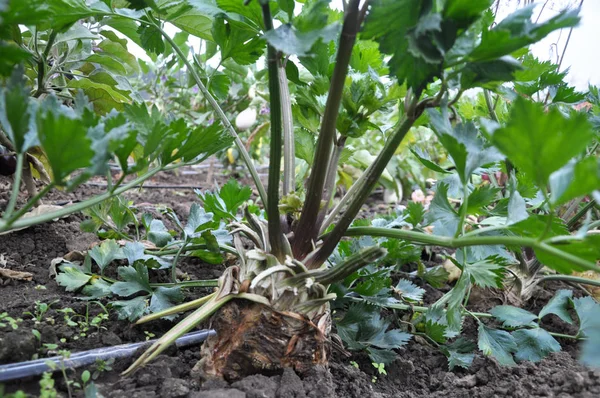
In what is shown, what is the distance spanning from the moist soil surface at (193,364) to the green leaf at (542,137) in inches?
15.9

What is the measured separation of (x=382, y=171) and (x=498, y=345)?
18.3 inches

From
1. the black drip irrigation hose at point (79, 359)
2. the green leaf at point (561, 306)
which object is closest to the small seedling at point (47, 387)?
the black drip irrigation hose at point (79, 359)

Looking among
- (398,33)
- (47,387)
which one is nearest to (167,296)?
(47,387)

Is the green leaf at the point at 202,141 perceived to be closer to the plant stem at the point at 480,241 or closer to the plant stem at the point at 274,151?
the plant stem at the point at 274,151

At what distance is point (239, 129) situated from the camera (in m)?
2.71

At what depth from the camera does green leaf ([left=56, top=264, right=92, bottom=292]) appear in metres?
0.94

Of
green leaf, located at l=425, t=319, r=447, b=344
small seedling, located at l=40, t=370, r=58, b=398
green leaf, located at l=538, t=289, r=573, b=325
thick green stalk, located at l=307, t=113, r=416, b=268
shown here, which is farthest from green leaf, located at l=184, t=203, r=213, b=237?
green leaf, located at l=538, t=289, r=573, b=325

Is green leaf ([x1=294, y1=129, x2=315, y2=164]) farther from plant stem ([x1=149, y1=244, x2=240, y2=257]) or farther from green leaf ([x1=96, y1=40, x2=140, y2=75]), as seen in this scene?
green leaf ([x1=96, y1=40, x2=140, y2=75])

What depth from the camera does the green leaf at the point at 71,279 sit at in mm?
939

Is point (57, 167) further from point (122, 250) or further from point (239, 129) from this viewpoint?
point (239, 129)

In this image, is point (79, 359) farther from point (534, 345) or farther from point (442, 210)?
point (534, 345)

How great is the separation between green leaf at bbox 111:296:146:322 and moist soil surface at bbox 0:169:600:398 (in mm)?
24

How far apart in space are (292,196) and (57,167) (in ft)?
1.21

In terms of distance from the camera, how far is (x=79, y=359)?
2.30 ft
